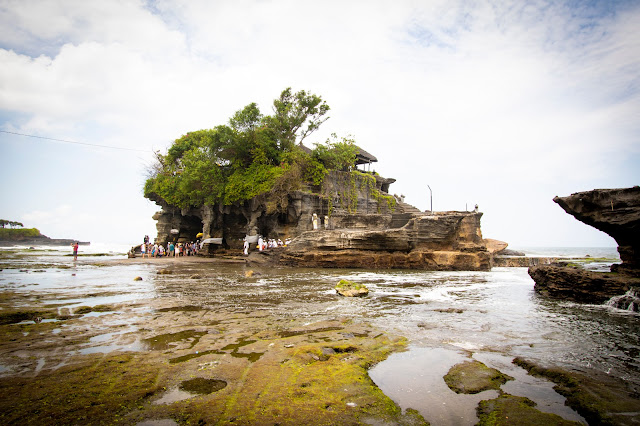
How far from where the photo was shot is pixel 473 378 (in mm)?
3691

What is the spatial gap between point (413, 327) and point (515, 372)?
7.27ft

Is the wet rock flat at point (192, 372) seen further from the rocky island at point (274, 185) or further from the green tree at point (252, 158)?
the green tree at point (252, 158)

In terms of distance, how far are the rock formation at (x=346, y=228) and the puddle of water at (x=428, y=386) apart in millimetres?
15624

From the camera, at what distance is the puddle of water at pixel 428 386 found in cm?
294

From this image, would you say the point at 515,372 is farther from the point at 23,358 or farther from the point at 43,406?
the point at 23,358

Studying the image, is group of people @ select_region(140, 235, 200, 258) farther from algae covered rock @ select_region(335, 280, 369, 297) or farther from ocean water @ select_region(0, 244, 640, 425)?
algae covered rock @ select_region(335, 280, 369, 297)

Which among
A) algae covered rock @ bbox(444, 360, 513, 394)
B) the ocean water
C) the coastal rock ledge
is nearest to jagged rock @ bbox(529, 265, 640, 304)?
the coastal rock ledge

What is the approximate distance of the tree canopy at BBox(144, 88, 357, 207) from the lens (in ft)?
91.1

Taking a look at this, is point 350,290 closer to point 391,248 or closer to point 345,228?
point 391,248

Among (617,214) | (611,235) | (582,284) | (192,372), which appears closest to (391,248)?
(582,284)

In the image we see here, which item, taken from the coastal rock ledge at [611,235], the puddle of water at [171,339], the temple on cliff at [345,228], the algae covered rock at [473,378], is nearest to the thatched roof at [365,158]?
the temple on cliff at [345,228]

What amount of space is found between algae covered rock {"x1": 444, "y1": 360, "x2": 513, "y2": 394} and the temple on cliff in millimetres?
15978

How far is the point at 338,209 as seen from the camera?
2900 centimetres

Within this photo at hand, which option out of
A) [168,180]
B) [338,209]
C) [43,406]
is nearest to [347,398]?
[43,406]
